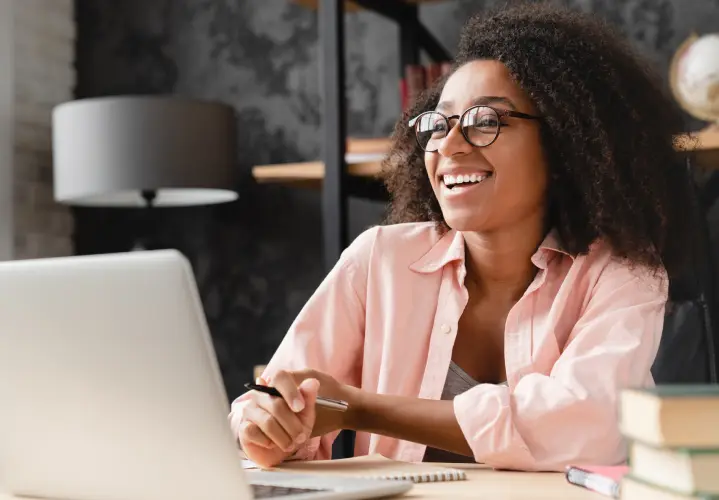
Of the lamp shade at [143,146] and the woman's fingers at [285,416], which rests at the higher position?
the lamp shade at [143,146]

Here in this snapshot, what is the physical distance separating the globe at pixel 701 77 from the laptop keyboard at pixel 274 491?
1.87 meters

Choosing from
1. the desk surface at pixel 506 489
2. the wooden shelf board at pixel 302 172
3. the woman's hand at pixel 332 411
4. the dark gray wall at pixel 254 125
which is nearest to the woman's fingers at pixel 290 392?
the woman's hand at pixel 332 411

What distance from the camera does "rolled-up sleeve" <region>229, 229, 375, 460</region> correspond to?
1567mm

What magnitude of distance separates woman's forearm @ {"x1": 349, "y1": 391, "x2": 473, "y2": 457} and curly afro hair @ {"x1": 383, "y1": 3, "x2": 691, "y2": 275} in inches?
16.0

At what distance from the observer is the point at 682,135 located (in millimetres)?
1702

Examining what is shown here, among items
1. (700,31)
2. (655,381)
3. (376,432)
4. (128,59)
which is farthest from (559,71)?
(128,59)

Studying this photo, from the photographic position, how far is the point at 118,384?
79 centimetres

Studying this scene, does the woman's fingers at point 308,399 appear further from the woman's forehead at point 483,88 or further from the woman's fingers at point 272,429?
the woman's forehead at point 483,88

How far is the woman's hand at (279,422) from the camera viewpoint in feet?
3.94

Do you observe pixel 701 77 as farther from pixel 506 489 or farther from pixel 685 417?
pixel 685 417

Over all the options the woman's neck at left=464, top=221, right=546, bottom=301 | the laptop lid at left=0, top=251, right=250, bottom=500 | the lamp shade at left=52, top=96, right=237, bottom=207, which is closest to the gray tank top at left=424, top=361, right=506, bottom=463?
the woman's neck at left=464, top=221, right=546, bottom=301

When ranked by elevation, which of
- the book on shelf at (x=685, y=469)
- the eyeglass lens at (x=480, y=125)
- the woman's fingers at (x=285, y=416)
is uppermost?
the eyeglass lens at (x=480, y=125)

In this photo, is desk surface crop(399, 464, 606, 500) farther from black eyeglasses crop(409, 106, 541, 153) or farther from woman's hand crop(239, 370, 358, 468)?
black eyeglasses crop(409, 106, 541, 153)

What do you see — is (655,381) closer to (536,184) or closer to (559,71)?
(536,184)
